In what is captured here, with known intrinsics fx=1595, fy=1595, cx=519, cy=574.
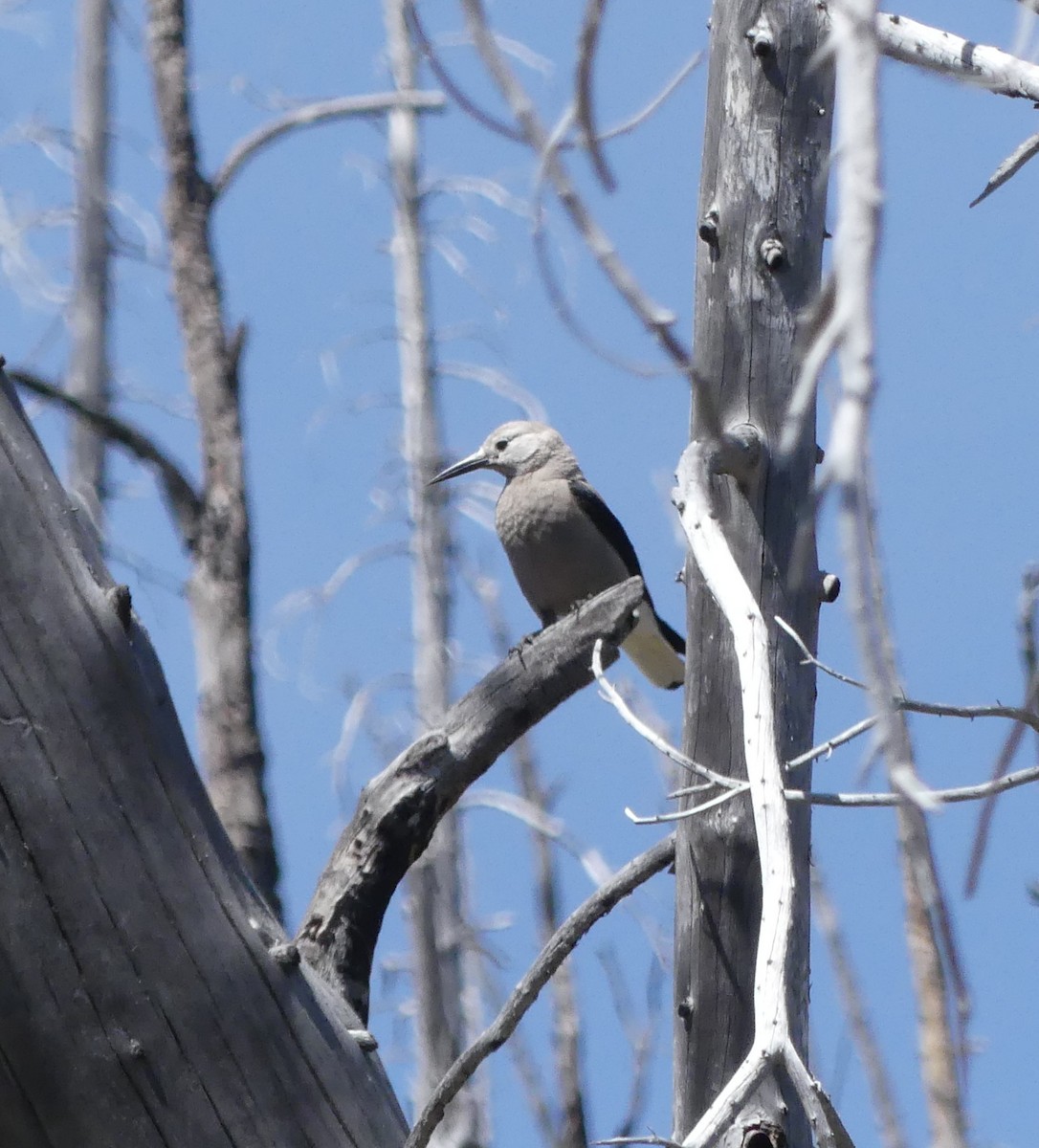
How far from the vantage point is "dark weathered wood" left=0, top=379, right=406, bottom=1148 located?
2.31 m

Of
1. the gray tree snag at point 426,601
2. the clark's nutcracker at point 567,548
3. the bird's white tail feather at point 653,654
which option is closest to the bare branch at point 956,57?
the clark's nutcracker at point 567,548

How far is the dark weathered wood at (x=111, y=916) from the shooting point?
7.58 ft

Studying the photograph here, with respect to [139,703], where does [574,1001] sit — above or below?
below

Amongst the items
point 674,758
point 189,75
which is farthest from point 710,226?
point 189,75

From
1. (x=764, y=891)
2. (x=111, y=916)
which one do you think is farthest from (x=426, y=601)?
(x=764, y=891)

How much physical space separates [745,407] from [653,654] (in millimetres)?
3005

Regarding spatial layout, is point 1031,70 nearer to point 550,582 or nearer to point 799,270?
point 799,270

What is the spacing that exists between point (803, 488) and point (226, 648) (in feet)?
11.3

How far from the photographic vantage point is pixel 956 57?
7.21 feet

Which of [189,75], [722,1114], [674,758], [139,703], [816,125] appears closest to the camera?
[722,1114]

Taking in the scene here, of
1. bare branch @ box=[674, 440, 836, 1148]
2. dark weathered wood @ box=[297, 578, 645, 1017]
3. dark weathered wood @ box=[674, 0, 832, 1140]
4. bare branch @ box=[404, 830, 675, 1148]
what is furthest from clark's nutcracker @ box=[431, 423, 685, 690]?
bare branch @ box=[674, 440, 836, 1148]

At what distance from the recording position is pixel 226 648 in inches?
228

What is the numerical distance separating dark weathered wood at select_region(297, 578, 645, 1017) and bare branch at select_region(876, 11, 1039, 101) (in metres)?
1.31

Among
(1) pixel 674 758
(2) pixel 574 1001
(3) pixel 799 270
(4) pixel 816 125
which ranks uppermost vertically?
(4) pixel 816 125
